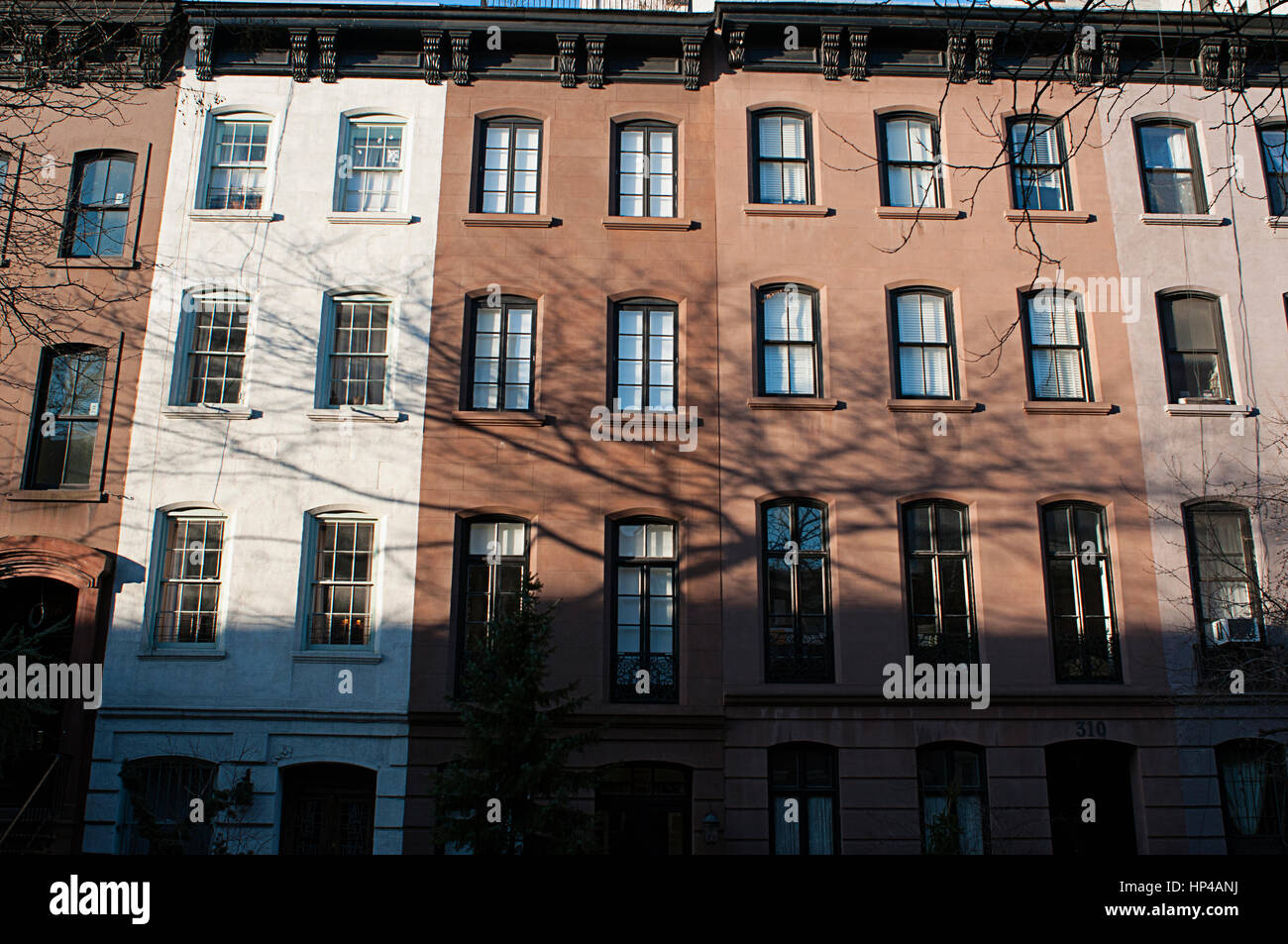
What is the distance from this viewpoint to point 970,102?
1711 centimetres

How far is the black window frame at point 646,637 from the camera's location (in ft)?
48.3

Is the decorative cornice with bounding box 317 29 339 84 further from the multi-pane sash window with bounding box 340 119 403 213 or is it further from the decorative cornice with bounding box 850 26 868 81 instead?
the decorative cornice with bounding box 850 26 868 81

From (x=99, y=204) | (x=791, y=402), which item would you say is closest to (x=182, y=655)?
(x=99, y=204)

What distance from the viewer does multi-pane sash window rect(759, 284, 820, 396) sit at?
16016mm

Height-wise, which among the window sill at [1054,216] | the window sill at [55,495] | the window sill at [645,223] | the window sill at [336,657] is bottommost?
the window sill at [336,657]

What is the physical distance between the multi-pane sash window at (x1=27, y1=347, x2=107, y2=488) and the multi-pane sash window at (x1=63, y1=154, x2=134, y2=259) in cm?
189

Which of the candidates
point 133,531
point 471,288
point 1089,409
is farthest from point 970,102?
point 133,531

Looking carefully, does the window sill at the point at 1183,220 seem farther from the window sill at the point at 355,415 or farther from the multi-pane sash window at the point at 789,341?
the window sill at the point at 355,415

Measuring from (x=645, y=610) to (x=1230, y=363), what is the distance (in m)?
10.6

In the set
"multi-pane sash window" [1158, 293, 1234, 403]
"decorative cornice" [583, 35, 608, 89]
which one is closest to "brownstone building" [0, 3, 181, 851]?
"decorative cornice" [583, 35, 608, 89]

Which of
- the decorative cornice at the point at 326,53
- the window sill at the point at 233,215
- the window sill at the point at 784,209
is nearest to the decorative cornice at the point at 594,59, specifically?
the window sill at the point at 784,209

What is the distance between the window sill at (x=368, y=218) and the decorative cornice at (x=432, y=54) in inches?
109

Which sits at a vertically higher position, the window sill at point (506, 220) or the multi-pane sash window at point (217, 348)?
the window sill at point (506, 220)

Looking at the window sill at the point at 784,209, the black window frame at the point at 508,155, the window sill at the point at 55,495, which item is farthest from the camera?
the black window frame at the point at 508,155
